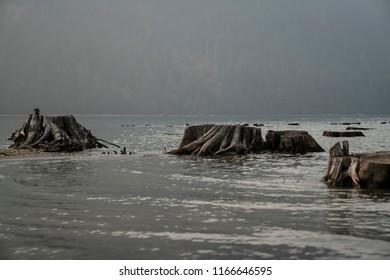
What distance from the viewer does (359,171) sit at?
14086 millimetres

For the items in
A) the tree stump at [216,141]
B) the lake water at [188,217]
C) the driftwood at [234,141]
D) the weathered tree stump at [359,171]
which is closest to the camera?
the lake water at [188,217]

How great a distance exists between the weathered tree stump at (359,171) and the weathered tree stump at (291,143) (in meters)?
14.4

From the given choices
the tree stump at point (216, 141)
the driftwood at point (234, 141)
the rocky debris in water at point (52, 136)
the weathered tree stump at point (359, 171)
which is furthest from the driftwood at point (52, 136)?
the weathered tree stump at point (359, 171)

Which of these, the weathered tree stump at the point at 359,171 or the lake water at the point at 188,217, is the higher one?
the weathered tree stump at the point at 359,171

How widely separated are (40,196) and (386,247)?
8960 mm

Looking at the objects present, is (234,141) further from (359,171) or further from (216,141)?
(359,171)

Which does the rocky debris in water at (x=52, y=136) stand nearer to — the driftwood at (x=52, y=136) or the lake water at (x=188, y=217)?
the driftwood at (x=52, y=136)

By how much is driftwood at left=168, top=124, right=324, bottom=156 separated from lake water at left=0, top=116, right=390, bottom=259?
398 inches

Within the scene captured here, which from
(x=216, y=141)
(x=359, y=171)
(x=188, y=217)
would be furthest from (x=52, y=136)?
(x=188, y=217)

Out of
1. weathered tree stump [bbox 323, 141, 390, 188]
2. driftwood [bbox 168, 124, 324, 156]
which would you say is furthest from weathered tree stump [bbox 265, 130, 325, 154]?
weathered tree stump [bbox 323, 141, 390, 188]

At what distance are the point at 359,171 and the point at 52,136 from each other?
2350 centimetres

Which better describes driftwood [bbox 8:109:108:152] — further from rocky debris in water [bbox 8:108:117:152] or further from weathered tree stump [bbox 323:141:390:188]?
weathered tree stump [bbox 323:141:390:188]

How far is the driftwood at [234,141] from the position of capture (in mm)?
27589

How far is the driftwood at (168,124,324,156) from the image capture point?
2759 cm
